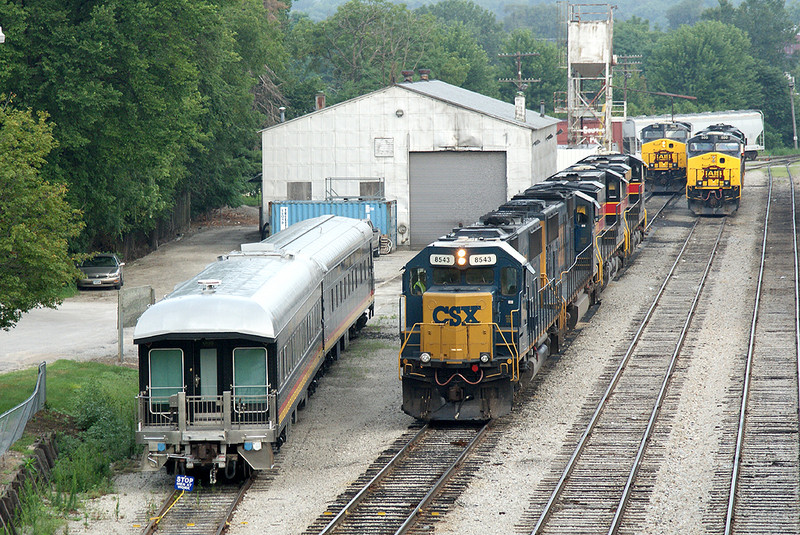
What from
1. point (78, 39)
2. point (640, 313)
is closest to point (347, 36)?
point (78, 39)

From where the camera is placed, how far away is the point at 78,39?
35.2 metres

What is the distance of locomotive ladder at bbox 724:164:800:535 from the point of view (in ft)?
52.4

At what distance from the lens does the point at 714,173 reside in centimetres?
5041

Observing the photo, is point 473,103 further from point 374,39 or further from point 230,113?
point 374,39

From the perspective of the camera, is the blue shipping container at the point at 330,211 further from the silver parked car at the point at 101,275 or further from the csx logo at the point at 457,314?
the csx logo at the point at 457,314

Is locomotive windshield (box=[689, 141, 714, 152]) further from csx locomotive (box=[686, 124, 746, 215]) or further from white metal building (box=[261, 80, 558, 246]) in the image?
white metal building (box=[261, 80, 558, 246])

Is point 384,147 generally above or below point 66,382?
above

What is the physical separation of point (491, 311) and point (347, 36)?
74.9 metres

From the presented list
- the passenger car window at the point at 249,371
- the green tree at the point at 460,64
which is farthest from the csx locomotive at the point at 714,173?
the green tree at the point at 460,64

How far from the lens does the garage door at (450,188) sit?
49.2 metres

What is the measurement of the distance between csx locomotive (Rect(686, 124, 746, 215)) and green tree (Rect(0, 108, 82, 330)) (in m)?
36.1

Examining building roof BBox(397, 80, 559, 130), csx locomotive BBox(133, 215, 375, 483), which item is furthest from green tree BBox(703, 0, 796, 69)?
csx locomotive BBox(133, 215, 375, 483)

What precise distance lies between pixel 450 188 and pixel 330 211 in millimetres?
6276

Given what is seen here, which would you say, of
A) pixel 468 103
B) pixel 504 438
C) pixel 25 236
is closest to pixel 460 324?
pixel 504 438
